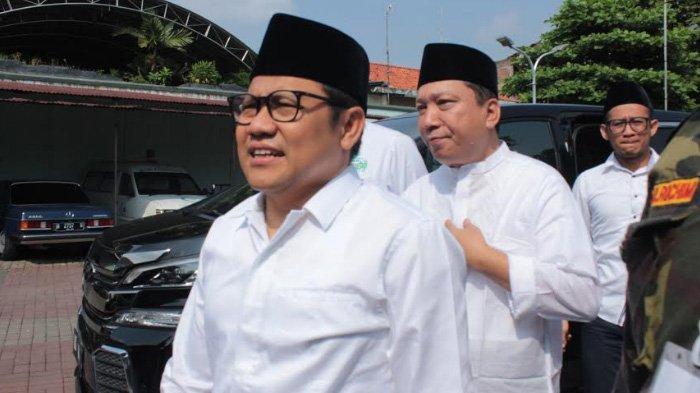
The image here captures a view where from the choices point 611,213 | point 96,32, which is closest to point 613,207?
point 611,213

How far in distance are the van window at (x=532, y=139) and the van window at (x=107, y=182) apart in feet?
40.3

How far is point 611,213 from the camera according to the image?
3197 mm

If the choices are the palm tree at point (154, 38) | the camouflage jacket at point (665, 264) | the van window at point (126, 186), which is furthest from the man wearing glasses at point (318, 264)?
the palm tree at point (154, 38)

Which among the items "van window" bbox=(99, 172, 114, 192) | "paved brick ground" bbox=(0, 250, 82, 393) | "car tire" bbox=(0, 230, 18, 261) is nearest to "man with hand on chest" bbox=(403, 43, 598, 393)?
"paved brick ground" bbox=(0, 250, 82, 393)

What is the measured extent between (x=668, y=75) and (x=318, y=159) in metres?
25.3

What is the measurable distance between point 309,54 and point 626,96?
8.20 ft

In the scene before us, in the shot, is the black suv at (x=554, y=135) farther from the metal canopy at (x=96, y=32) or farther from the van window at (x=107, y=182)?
the metal canopy at (x=96, y=32)

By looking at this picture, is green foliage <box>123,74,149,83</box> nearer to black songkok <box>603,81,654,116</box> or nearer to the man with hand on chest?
black songkok <box>603,81,654,116</box>

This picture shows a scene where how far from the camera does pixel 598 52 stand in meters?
24.3

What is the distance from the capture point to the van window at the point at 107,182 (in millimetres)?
14570

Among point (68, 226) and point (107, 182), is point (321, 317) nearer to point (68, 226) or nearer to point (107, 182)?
point (68, 226)

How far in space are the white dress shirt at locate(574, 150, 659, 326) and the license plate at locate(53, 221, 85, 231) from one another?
1053 cm

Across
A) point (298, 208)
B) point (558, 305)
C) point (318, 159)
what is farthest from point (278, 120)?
point (558, 305)

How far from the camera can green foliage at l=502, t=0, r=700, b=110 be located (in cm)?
2341
